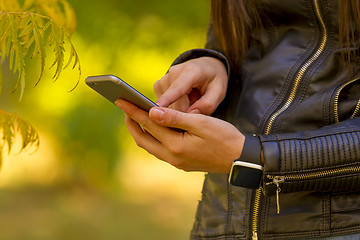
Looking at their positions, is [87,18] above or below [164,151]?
above

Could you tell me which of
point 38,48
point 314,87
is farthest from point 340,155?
point 38,48

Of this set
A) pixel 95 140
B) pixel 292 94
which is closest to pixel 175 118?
pixel 292 94

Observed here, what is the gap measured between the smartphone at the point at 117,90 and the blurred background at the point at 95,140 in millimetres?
2369

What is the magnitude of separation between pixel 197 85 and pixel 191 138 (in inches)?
8.0

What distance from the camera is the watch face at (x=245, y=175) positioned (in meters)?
0.75

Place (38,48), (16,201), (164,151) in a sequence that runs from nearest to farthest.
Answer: (38,48), (164,151), (16,201)

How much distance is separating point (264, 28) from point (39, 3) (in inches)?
17.2

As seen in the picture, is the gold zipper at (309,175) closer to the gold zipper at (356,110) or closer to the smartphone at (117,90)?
the gold zipper at (356,110)

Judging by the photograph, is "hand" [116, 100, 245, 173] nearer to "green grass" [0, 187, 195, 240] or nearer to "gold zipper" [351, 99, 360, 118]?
"gold zipper" [351, 99, 360, 118]

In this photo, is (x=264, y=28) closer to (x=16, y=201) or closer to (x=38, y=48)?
(x=38, y=48)

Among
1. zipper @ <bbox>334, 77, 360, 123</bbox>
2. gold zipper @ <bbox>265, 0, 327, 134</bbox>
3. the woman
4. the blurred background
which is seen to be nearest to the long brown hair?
the woman

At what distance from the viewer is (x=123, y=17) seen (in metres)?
3.36

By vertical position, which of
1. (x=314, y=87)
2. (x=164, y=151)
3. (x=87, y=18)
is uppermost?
(x=87, y=18)

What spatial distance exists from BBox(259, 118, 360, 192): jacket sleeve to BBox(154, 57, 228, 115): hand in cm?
18
